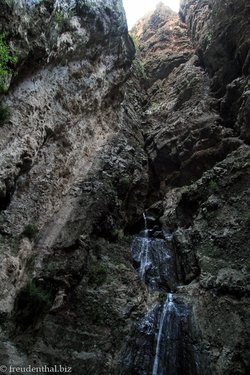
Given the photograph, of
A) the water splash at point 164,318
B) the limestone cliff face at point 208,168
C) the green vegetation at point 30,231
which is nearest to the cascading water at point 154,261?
the limestone cliff face at point 208,168

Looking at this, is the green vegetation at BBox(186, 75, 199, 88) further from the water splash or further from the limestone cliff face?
the water splash

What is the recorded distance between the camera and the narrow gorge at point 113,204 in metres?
9.97

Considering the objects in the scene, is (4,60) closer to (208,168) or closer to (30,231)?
(30,231)

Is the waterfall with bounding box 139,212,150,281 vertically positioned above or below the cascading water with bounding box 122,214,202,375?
above

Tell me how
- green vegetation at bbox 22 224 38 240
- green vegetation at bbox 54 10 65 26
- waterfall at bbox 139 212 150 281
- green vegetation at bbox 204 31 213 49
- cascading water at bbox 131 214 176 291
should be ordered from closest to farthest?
green vegetation at bbox 22 224 38 240 < green vegetation at bbox 54 10 65 26 < cascading water at bbox 131 214 176 291 < waterfall at bbox 139 212 150 281 < green vegetation at bbox 204 31 213 49

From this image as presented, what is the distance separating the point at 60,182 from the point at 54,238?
2.87 metres

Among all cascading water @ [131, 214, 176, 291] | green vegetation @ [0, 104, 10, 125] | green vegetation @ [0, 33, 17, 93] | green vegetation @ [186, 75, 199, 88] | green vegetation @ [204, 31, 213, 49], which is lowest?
cascading water @ [131, 214, 176, 291]

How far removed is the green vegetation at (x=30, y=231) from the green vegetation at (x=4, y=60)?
4711mm

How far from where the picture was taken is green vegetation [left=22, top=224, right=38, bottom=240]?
1137 centimetres

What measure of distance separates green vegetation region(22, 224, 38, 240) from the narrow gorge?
37mm

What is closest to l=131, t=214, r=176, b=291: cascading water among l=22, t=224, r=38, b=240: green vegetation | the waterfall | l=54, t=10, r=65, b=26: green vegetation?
the waterfall

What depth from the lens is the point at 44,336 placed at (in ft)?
33.1

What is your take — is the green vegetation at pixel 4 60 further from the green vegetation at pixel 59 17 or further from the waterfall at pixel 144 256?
the waterfall at pixel 144 256

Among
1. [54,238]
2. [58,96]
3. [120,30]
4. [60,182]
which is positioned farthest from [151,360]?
[120,30]
